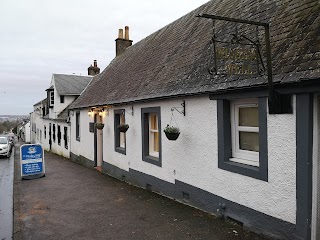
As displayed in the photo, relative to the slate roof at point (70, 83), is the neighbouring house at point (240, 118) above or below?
below

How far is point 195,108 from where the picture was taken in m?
7.16

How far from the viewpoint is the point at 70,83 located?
83.7ft

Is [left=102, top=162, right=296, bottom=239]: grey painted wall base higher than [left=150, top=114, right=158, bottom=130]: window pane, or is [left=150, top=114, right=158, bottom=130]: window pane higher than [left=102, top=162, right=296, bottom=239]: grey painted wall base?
[left=150, top=114, right=158, bottom=130]: window pane

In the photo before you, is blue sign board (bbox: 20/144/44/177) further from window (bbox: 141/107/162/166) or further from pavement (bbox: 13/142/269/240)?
window (bbox: 141/107/162/166)

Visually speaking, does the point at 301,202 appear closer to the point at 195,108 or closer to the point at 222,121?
the point at 222,121

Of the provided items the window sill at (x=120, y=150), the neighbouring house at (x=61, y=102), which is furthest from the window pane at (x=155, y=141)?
the neighbouring house at (x=61, y=102)

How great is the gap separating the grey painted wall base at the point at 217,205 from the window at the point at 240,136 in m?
0.82

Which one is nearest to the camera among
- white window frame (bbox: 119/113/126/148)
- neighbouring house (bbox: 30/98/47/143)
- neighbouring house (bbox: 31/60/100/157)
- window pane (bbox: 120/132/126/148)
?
white window frame (bbox: 119/113/126/148)

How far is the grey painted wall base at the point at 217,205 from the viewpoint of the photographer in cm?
514

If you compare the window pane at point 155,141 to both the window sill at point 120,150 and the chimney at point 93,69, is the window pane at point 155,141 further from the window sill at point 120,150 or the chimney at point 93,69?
the chimney at point 93,69

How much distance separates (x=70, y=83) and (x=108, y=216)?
20.3 metres

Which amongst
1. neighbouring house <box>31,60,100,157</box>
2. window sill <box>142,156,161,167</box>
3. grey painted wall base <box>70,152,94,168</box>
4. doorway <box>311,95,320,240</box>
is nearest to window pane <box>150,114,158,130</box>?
window sill <box>142,156,161,167</box>

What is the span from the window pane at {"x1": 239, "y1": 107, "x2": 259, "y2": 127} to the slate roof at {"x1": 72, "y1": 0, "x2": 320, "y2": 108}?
697mm

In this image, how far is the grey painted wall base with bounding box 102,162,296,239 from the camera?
5137mm
